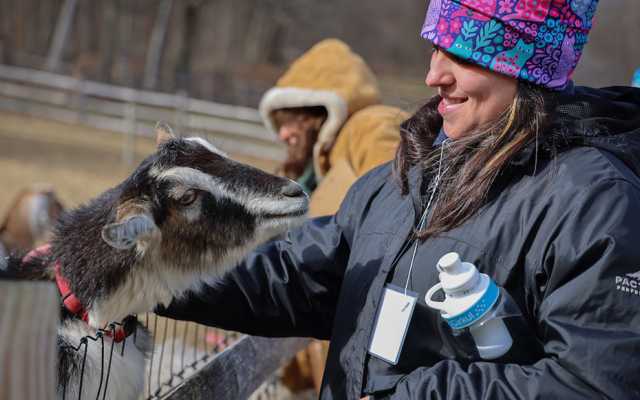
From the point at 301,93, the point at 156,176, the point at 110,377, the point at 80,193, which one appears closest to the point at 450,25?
the point at 156,176

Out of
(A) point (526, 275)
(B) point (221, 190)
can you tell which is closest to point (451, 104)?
(A) point (526, 275)

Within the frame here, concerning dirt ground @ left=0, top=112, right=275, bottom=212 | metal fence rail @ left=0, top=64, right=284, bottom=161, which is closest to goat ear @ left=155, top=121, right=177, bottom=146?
dirt ground @ left=0, top=112, right=275, bottom=212

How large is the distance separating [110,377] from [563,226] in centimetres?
137

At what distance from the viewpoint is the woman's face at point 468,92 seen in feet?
6.58

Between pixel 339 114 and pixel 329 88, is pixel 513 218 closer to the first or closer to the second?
pixel 339 114

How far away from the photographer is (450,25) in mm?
2037

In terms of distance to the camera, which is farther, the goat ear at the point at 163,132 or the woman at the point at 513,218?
the goat ear at the point at 163,132

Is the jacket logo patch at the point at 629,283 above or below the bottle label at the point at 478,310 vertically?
above

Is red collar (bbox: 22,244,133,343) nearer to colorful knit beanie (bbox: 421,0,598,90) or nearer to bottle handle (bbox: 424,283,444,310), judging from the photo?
bottle handle (bbox: 424,283,444,310)

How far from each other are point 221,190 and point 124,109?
16.8m

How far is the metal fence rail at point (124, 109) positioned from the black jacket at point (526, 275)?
13893 millimetres

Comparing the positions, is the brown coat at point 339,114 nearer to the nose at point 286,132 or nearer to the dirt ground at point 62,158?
the nose at point 286,132

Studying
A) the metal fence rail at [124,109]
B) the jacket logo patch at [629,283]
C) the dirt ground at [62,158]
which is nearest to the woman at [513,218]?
the jacket logo patch at [629,283]

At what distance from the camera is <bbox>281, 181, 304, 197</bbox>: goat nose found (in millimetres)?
2494
